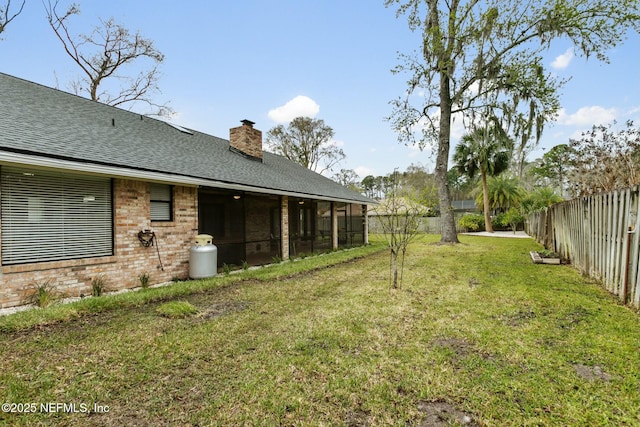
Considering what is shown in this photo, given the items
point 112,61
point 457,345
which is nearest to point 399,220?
point 457,345

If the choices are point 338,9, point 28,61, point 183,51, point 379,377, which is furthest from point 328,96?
point 379,377

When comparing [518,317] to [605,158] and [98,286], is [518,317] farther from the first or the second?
[605,158]

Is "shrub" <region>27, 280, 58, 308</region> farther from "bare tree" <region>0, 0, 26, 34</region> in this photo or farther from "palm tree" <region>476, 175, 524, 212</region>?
"palm tree" <region>476, 175, 524, 212</region>

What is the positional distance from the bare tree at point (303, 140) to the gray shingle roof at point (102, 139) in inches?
813

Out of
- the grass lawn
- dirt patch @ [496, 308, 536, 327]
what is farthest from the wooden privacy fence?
dirt patch @ [496, 308, 536, 327]

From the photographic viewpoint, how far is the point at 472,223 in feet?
87.1

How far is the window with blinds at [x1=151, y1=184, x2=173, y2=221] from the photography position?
6.92m

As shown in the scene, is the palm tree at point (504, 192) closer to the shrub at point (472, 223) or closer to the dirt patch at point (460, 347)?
the shrub at point (472, 223)

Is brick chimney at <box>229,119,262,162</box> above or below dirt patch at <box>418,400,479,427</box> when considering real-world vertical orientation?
above

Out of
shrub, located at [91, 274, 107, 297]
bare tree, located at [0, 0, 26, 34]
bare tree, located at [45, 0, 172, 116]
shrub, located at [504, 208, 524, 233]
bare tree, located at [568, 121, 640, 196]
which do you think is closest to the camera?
shrub, located at [91, 274, 107, 297]

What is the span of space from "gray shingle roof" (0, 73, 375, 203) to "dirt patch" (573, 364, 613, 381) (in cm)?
720

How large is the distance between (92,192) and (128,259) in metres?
1.49

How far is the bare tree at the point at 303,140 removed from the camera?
31.0 meters

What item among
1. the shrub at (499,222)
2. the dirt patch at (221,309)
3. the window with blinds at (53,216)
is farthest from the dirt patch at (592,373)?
the shrub at (499,222)
